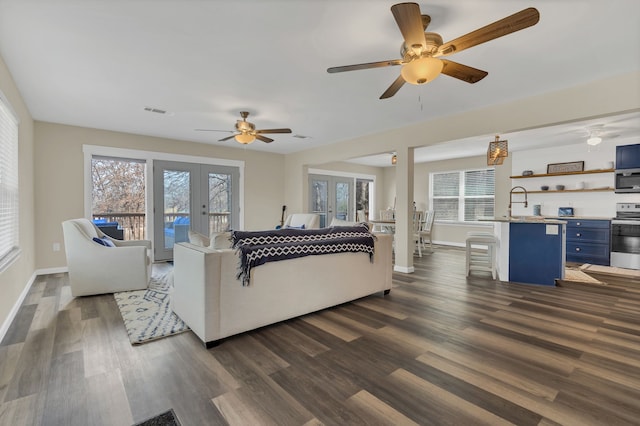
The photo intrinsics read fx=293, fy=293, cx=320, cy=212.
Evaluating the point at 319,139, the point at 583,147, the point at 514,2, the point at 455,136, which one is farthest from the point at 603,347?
the point at 583,147

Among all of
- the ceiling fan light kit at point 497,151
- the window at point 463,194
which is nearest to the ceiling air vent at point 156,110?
the ceiling fan light kit at point 497,151

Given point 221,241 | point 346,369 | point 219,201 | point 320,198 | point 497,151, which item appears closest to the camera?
point 346,369

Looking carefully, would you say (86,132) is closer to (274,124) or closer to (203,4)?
(274,124)

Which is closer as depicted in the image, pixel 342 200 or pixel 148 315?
pixel 148 315

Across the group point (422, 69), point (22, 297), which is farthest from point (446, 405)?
point (22, 297)

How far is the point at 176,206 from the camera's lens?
6051mm

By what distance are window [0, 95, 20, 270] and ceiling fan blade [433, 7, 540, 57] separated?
12.7ft

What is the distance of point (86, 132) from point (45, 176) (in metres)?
0.96

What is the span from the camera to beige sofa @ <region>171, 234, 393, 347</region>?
90.4 inches

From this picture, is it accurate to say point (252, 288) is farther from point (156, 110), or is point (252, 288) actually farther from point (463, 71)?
point (156, 110)

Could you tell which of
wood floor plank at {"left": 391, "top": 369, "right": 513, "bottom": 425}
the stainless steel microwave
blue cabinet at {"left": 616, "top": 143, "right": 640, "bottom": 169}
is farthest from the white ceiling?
wood floor plank at {"left": 391, "top": 369, "right": 513, "bottom": 425}

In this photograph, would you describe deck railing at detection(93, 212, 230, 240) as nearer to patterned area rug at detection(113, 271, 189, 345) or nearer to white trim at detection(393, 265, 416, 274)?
patterned area rug at detection(113, 271, 189, 345)

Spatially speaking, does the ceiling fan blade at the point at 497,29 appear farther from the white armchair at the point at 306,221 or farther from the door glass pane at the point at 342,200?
the door glass pane at the point at 342,200

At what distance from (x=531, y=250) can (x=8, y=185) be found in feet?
21.4
